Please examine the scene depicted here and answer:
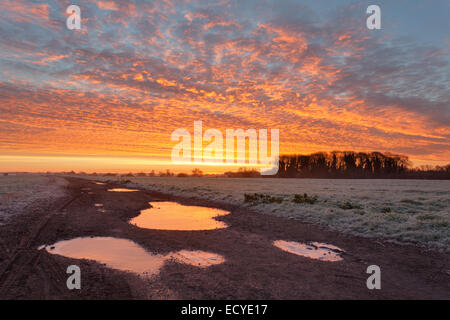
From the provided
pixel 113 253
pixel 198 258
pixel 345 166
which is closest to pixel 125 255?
pixel 113 253

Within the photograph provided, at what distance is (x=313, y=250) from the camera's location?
385 inches

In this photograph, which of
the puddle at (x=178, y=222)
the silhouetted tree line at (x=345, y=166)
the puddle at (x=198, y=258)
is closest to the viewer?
the puddle at (x=198, y=258)

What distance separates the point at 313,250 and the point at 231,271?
419cm

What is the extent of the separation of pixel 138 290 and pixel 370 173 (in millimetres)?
110437

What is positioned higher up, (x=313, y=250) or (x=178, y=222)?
(x=313, y=250)

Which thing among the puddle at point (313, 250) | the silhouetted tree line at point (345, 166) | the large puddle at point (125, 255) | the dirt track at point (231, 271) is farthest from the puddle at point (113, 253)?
the silhouetted tree line at point (345, 166)

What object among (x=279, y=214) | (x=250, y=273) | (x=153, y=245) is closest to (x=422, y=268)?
(x=250, y=273)

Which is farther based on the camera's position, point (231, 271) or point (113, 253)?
point (113, 253)

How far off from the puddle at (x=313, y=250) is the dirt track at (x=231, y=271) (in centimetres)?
37

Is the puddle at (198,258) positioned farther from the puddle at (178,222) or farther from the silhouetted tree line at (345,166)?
the silhouetted tree line at (345,166)

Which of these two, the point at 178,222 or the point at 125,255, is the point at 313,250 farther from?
the point at 178,222

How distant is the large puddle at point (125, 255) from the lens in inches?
295
